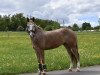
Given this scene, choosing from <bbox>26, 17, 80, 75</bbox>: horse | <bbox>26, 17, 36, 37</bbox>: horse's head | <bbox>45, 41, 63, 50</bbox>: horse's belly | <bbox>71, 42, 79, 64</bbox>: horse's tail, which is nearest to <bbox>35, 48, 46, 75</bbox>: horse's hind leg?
<bbox>26, 17, 80, 75</bbox>: horse

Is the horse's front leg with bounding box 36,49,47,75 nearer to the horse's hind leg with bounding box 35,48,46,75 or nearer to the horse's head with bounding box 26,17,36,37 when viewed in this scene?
the horse's hind leg with bounding box 35,48,46,75

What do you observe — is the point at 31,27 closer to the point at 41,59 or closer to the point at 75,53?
the point at 41,59

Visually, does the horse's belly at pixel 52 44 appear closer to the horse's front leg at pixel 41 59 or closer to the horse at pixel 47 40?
the horse at pixel 47 40

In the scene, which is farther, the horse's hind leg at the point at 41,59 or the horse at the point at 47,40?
the horse's hind leg at the point at 41,59

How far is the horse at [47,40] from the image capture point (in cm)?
1131

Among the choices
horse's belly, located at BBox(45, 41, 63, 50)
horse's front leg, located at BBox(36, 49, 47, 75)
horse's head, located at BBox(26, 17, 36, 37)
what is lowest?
horse's front leg, located at BBox(36, 49, 47, 75)

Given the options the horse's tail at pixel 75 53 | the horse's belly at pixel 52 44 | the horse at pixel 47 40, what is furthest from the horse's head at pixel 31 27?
the horse's tail at pixel 75 53

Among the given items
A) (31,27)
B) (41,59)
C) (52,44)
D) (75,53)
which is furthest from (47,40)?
(75,53)

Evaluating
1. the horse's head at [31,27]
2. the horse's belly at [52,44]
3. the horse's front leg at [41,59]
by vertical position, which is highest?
the horse's head at [31,27]

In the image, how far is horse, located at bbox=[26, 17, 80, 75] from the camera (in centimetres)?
1131

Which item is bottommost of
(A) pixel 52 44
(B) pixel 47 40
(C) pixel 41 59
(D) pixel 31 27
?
(C) pixel 41 59

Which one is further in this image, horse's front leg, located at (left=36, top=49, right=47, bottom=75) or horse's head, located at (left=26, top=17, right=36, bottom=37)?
horse's front leg, located at (left=36, top=49, right=47, bottom=75)

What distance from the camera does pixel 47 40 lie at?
11930mm

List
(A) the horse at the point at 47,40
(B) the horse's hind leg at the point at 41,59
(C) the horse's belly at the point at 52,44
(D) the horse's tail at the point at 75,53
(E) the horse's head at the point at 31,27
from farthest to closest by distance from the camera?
(D) the horse's tail at the point at 75,53 < (C) the horse's belly at the point at 52,44 < (B) the horse's hind leg at the point at 41,59 < (A) the horse at the point at 47,40 < (E) the horse's head at the point at 31,27
